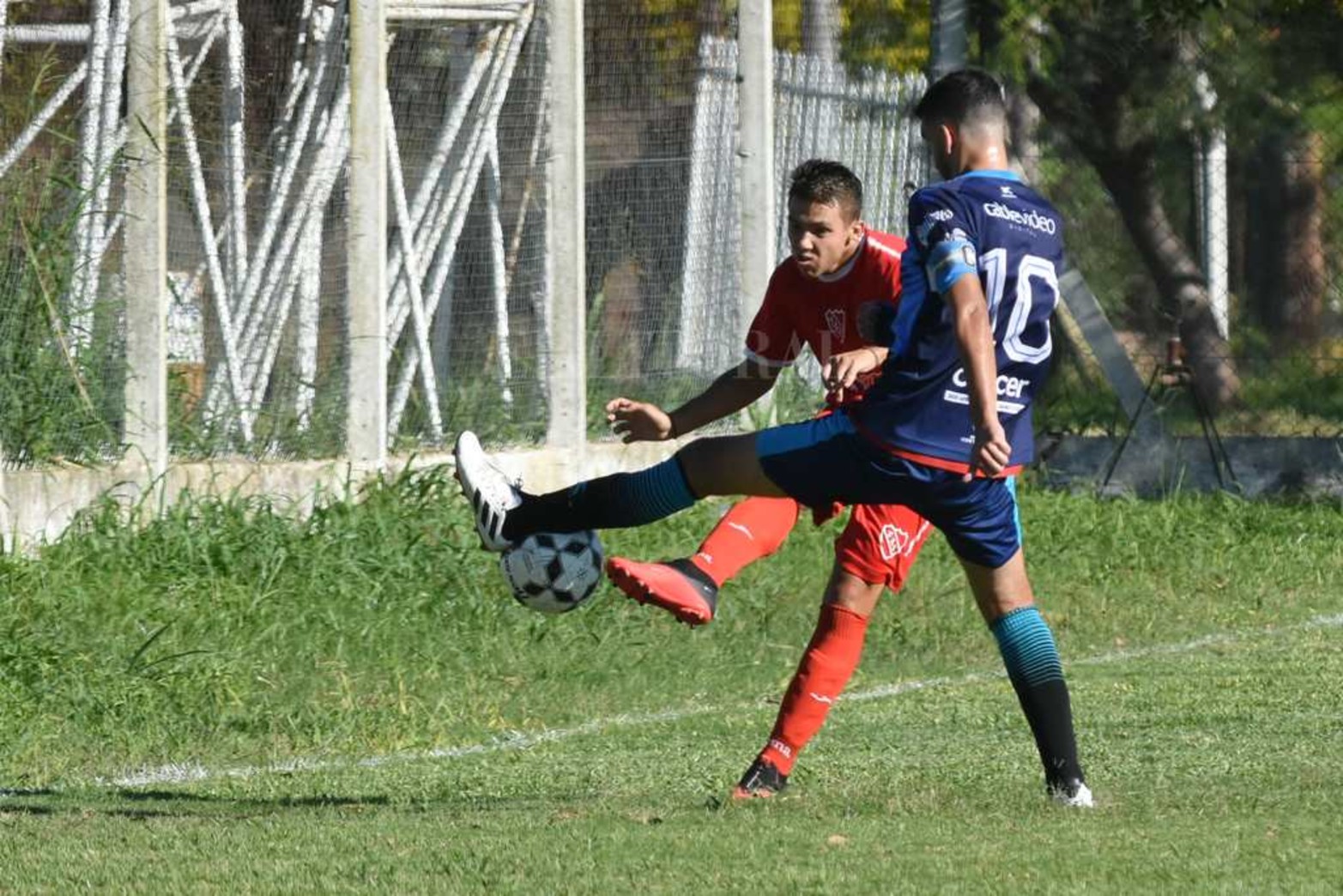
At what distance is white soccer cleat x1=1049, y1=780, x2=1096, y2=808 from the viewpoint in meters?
6.41

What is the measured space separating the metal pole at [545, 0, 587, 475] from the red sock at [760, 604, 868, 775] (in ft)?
17.6

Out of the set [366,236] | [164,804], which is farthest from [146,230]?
[164,804]

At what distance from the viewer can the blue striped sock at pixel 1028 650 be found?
6.48 metres

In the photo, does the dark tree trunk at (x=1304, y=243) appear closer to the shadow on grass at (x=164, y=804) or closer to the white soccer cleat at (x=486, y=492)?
the white soccer cleat at (x=486, y=492)

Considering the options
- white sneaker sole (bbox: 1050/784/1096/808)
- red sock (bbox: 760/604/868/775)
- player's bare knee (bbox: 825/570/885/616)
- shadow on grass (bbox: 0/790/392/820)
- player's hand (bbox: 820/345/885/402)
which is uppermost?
player's hand (bbox: 820/345/885/402)

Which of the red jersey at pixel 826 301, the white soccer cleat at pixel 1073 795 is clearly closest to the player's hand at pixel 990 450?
the white soccer cleat at pixel 1073 795

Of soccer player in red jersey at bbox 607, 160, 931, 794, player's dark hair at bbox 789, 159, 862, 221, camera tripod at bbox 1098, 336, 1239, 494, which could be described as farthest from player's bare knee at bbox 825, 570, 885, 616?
camera tripod at bbox 1098, 336, 1239, 494

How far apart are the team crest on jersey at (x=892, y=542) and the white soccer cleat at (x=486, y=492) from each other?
107 cm

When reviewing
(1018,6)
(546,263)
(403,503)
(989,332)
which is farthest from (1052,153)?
(989,332)

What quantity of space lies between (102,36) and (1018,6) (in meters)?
6.78

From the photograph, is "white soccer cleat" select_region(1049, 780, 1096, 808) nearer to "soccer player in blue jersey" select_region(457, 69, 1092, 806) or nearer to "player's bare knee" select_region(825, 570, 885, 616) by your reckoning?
"soccer player in blue jersey" select_region(457, 69, 1092, 806)

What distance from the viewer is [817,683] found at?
6922 millimetres

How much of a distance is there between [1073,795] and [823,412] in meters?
1.33

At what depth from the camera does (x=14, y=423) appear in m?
9.80
